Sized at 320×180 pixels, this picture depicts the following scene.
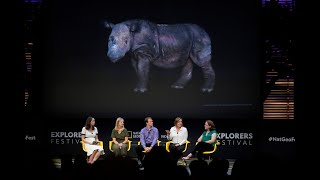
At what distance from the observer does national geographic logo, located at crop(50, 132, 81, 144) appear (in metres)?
9.19

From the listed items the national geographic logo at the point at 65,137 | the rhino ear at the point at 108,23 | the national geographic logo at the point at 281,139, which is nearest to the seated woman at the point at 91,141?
the national geographic logo at the point at 65,137

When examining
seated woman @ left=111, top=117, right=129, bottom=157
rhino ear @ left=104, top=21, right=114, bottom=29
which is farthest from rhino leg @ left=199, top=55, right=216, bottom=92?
rhino ear @ left=104, top=21, right=114, bottom=29

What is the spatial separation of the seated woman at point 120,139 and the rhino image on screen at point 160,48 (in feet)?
4.13

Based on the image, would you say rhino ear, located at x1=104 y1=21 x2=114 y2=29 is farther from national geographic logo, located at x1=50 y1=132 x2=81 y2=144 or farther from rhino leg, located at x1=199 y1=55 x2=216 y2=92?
national geographic logo, located at x1=50 y1=132 x2=81 y2=144

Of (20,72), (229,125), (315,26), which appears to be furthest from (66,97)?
(315,26)

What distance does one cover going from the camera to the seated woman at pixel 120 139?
792cm

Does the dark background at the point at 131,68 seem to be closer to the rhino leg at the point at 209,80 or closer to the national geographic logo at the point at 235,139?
the rhino leg at the point at 209,80

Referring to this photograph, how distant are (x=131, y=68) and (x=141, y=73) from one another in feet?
0.74

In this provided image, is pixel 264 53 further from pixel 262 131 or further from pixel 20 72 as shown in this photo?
pixel 20 72

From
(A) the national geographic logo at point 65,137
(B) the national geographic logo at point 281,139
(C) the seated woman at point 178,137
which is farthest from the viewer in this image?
(A) the national geographic logo at point 65,137

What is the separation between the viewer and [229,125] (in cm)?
903

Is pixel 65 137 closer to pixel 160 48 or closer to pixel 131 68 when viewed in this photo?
pixel 131 68

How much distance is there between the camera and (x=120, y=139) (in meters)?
8.00

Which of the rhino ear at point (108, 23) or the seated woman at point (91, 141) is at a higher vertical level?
the rhino ear at point (108, 23)
